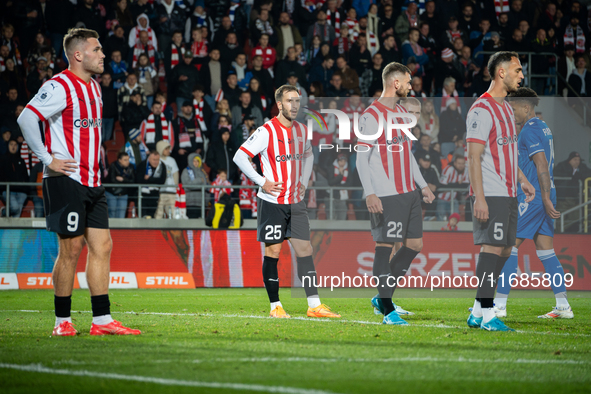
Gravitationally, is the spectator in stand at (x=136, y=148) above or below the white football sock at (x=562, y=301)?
above

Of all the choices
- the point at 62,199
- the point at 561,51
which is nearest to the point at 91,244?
the point at 62,199

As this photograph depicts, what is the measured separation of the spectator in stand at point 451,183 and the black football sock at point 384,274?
22.4 feet

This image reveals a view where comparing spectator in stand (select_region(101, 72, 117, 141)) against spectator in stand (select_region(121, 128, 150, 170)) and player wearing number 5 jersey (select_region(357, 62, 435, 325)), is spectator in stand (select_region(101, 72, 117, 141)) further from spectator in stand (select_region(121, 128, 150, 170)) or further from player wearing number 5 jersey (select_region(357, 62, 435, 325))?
player wearing number 5 jersey (select_region(357, 62, 435, 325))

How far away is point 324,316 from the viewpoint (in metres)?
6.93

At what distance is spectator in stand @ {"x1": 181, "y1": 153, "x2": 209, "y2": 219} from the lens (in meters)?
13.8

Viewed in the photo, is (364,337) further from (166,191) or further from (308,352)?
(166,191)

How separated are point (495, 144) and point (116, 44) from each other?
11281mm

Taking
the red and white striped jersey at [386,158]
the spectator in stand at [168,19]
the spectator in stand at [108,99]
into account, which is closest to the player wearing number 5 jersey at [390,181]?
the red and white striped jersey at [386,158]

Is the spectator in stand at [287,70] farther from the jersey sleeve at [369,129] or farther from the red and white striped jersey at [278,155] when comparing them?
the jersey sleeve at [369,129]

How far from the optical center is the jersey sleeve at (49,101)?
522cm

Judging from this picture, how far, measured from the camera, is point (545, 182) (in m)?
7.31

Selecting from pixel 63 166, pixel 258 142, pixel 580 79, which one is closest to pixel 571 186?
pixel 580 79

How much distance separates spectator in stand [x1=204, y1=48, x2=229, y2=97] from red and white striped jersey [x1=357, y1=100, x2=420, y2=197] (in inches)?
353

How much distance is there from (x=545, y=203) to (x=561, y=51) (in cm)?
1163
